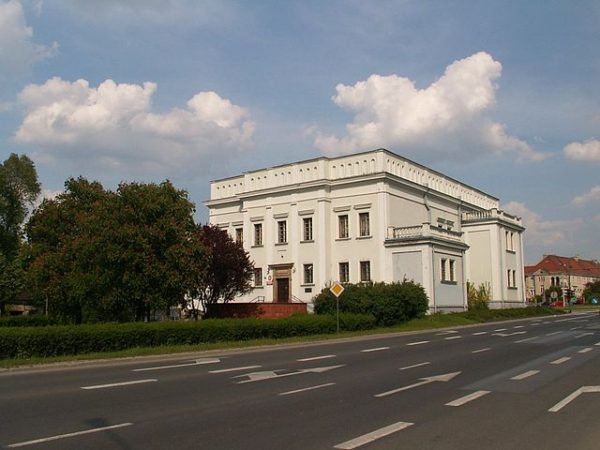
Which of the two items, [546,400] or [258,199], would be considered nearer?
[546,400]

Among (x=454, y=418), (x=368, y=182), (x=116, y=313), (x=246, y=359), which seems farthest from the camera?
(x=368, y=182)

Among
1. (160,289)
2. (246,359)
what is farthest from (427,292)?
(246,359)

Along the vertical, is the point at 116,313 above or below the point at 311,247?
below

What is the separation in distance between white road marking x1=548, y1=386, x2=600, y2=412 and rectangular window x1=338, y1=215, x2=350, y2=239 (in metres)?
36.2

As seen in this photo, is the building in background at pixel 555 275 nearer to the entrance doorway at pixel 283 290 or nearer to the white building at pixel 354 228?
the white building at pixel 354 228

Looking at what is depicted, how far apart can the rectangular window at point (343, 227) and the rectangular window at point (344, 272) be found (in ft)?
7.29

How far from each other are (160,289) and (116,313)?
11.7ft

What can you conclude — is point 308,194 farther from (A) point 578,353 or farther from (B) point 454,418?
(B) point 454,418

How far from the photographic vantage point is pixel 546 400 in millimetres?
10438

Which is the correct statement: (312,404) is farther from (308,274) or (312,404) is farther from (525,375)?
(308,274)

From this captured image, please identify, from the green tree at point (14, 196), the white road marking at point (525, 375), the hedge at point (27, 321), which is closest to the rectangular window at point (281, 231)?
the hedge at point (27, 321)

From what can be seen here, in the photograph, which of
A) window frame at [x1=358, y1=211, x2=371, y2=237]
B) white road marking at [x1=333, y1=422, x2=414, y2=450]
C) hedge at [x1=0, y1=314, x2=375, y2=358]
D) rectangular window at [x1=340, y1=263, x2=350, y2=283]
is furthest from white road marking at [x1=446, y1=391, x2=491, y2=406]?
rectangular window at [x1=340, y1=263, x2=350, y2=283]

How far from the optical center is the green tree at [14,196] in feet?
202

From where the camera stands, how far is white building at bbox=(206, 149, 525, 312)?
45250mm
